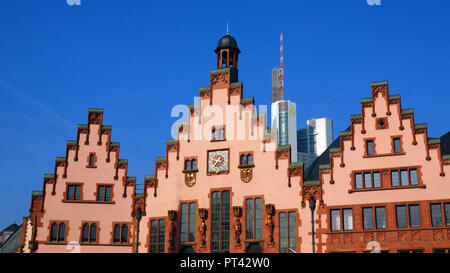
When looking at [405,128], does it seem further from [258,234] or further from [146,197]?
[146,197]

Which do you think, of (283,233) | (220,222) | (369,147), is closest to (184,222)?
(220,222)

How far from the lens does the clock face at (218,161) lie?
2191 inches

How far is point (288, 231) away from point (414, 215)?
1055 cm

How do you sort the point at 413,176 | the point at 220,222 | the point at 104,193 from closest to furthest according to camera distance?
the point at 413,176
the point at 220,222
the point at 104,193

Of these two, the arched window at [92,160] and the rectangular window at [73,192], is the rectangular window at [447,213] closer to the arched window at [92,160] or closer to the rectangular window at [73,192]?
the arched window at [92,160]

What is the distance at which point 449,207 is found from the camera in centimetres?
4772

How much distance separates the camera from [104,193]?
56938 millimetres

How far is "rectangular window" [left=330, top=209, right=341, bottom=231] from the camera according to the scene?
5059 cm

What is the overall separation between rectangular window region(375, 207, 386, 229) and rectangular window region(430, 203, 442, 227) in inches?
148

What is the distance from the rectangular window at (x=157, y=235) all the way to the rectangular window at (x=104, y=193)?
4948 mm

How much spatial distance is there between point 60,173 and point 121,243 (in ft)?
29.7

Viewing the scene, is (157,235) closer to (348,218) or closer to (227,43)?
(348,218)

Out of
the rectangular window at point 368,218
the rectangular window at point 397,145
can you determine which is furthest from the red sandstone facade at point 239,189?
the rectangular window at point 368,218
